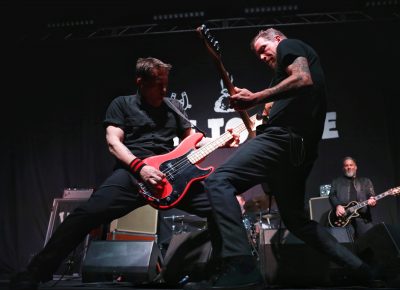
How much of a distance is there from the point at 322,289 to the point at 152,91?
2.03 m

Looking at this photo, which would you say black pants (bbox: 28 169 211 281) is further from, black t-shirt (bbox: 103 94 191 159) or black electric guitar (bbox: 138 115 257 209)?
black t-shirt (bbox: 103 94 191 159)

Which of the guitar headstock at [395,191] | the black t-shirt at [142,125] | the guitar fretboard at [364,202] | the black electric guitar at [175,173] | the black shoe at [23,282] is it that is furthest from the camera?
the guitar fretboard at [364,202]

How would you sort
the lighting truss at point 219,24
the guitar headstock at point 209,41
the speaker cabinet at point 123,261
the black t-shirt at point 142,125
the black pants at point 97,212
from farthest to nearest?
the lighting truss at point 219,24 < the speaker cabinet at point 123,261 < the black t-shirt at point 142,125 < the guitar headstock at point 209,41 < the black pants at point 97,212

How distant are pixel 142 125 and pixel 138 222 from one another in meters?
3.81

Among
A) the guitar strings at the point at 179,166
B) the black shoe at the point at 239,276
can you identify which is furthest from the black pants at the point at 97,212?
the black shoe at the point at 239,276

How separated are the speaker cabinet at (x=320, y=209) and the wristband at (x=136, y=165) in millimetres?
4609

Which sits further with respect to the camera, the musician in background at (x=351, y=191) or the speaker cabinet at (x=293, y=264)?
the musician in background at (x=351, y=191)

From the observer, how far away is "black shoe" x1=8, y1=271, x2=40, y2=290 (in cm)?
274

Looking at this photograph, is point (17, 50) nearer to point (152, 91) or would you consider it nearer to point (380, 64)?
point (152, 91)

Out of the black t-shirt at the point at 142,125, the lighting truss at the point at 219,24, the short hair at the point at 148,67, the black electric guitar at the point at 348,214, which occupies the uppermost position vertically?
the lighting truss at the point at 219,24

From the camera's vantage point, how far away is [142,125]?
355 centimetres

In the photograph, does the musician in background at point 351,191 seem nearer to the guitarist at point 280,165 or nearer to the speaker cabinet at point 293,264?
the speaker cabinet at point 293,264

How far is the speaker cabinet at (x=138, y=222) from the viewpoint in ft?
22.7

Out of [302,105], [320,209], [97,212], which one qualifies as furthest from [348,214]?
[97,212]
